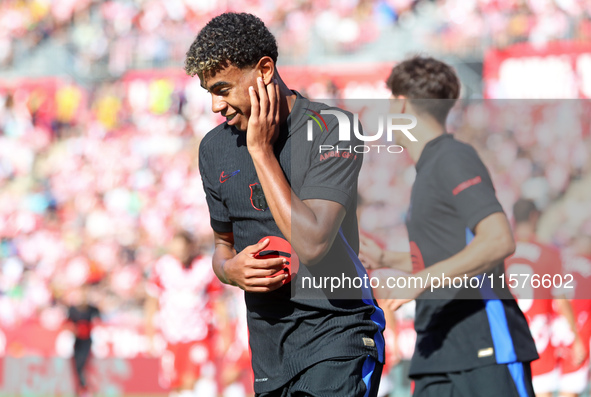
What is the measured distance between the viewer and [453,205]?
341 centimetres

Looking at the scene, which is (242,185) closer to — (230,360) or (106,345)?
(230,360)

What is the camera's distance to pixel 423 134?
12.1ft

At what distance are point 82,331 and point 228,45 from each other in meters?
6.54

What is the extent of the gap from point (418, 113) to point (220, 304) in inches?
167

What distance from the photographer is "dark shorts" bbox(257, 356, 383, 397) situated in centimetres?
255

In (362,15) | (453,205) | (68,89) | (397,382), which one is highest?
(362,15)

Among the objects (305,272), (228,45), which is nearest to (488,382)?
(305,272)

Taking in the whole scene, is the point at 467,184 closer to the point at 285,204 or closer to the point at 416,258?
the point at 416,258

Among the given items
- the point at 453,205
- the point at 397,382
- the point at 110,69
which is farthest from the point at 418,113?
the point at 110,69

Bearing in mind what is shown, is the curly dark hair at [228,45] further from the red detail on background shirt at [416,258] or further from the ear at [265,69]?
the red detail on background shirt at [416,258]

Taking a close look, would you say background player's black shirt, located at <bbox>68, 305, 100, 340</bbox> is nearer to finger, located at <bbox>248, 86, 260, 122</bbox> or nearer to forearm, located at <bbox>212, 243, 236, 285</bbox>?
forearm, located at <bbox>212, 243, 236, 285</bbox>

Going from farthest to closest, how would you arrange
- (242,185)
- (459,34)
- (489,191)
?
1. (459,34)
2. (489,191)
3. (242,185)

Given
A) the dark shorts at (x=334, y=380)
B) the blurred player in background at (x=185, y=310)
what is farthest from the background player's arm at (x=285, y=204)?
the blurred player in background at (x=185, y=310)

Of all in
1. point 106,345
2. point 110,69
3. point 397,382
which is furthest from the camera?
point 110,69
